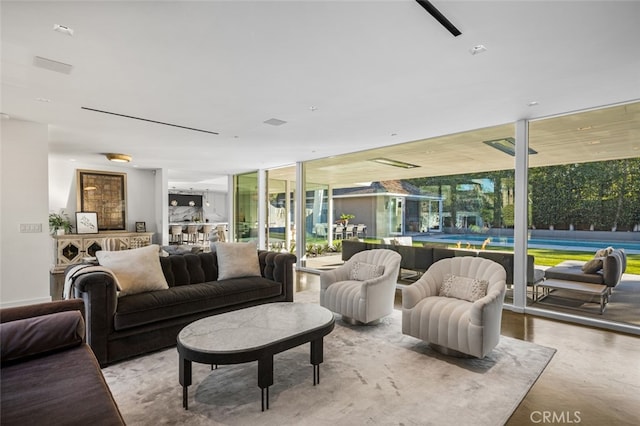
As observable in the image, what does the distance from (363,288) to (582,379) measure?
80.6 inches

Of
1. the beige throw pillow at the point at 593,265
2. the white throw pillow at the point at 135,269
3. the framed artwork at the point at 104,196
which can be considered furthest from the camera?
the framed artwork at the point at 104,196

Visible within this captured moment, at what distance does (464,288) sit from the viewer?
11.2 feet

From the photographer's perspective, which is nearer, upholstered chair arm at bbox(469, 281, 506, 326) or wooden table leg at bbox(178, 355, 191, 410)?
wooden table leg at bbox(178, 355, 191, 410)

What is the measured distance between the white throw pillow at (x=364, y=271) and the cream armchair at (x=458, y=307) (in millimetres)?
687

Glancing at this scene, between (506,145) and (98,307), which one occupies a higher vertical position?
(506,145)

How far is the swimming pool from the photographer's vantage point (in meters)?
3.94

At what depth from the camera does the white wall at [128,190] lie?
26.1 feet

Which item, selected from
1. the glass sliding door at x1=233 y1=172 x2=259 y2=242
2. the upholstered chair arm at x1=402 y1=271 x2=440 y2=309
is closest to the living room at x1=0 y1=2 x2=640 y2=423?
the upholstered chair arm at x1=402 y1=271 x2=440 y2=309

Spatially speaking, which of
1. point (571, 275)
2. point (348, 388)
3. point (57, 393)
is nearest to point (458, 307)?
point (348, 388)

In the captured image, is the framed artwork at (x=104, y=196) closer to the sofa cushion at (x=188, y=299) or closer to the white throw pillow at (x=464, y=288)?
the sofa cushion at (x=188, y=299)

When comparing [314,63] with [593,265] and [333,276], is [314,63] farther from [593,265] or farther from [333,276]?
[593,265]

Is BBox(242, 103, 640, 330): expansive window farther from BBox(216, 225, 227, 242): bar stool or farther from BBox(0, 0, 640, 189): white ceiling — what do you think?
BBox(216, 225, 227, 242): bar stool

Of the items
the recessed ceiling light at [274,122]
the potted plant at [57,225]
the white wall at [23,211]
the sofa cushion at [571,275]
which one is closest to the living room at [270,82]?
the white wall at [23,211]

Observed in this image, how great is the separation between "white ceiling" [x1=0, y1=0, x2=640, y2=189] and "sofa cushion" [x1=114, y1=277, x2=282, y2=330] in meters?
2.14
